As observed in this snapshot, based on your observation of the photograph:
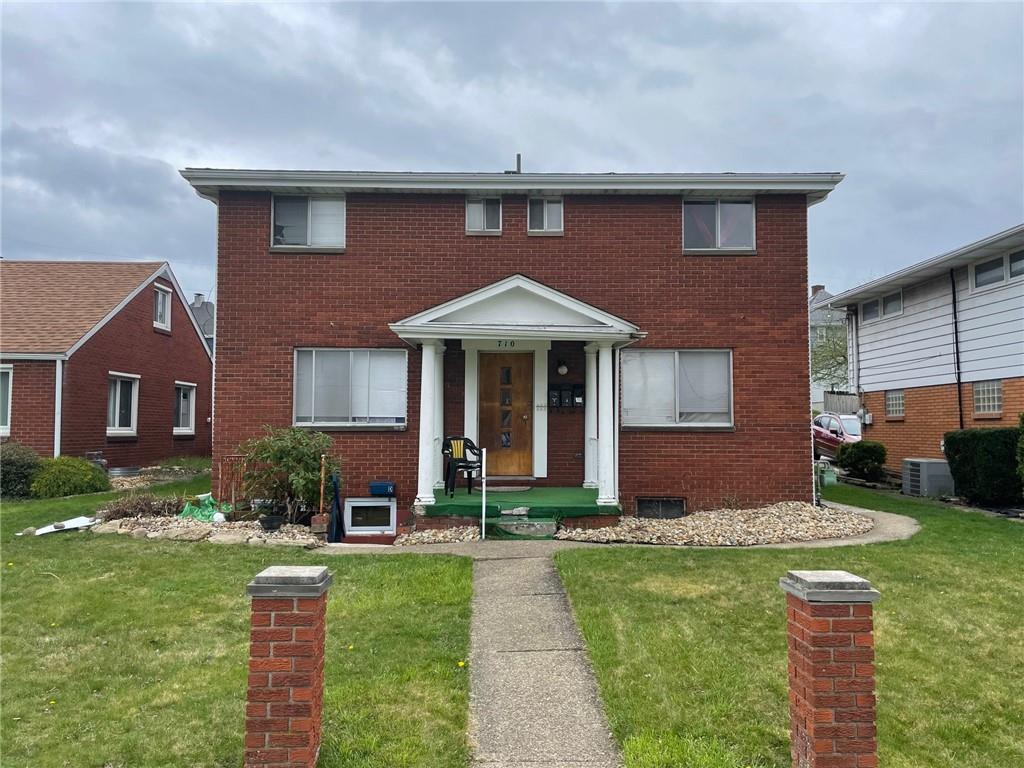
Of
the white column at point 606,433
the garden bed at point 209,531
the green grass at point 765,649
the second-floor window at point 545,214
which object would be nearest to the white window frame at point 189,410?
the garden bed at point 209,531

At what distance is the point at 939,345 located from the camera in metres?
15.7

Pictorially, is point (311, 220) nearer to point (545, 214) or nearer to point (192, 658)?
point (545, 214)

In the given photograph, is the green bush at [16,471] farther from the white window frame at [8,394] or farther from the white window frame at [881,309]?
the white window frame at [881,309]

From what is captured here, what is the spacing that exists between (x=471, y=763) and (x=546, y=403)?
821cm

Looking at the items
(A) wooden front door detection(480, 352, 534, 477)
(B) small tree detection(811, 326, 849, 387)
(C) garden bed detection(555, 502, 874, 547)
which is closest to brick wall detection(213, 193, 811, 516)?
(A) wooden front door detection(480, 352, 534, 477)

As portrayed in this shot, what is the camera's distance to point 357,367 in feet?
37.5

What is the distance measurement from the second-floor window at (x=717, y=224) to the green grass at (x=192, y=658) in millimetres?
6892

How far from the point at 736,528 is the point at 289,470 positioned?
638 centimetres

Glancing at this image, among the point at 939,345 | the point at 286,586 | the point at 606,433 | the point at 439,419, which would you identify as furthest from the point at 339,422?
the point at 939,345

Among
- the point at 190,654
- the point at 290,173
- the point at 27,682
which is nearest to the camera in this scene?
the point at 27,682

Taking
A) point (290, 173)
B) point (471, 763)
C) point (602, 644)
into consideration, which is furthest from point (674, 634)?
point (290, 173)

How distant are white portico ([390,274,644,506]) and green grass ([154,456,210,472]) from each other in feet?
34.1

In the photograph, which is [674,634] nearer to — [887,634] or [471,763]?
[887,634]

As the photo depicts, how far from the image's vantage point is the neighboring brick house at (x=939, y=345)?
13484mm
